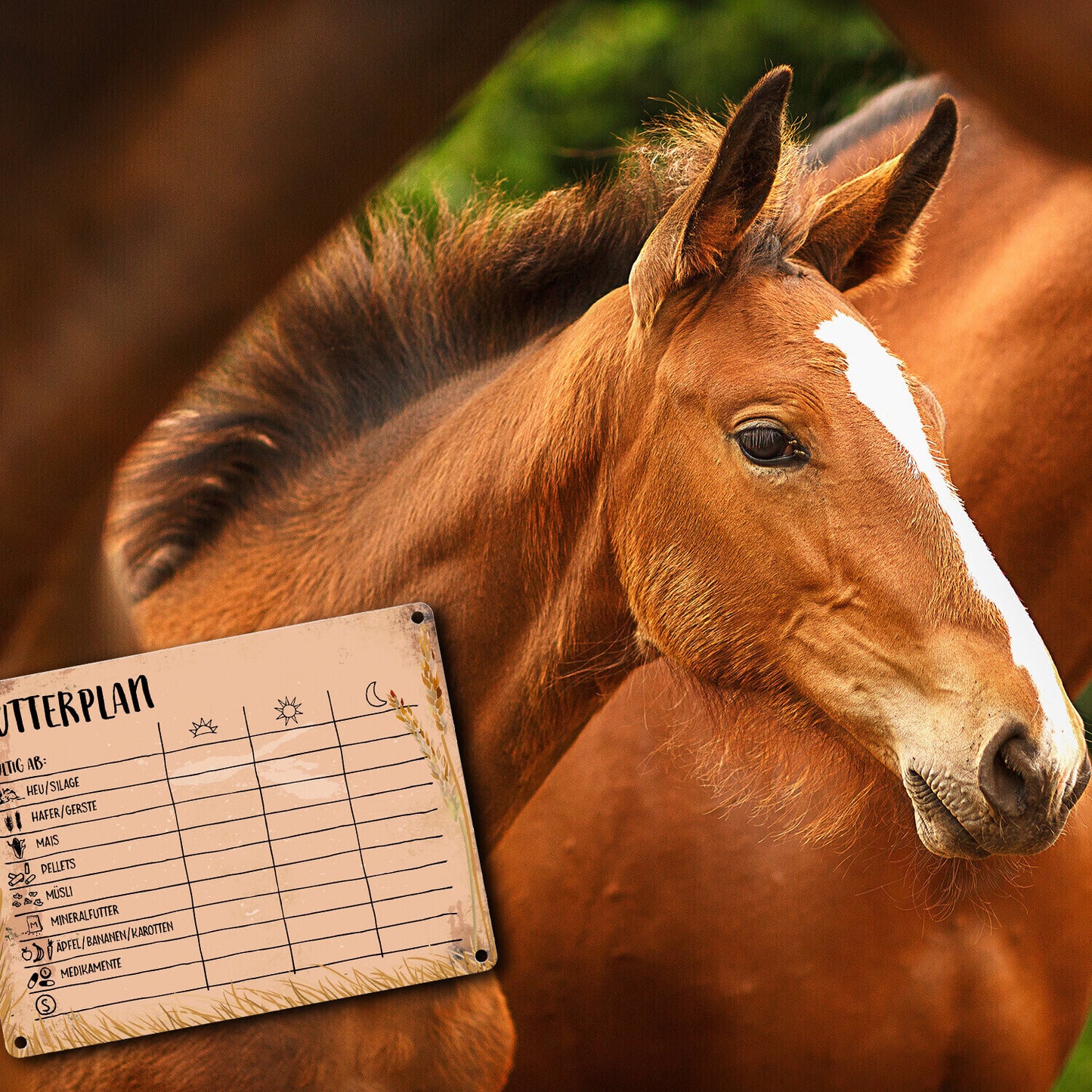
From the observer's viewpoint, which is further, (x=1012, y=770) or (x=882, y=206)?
(x=882, y=206)

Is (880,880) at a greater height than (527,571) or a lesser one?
lesser

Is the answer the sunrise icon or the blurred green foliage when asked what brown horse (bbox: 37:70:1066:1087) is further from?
the blurred green foliage

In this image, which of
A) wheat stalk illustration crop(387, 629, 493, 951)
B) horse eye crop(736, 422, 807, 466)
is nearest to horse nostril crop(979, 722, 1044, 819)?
horse eye crop(736, 422, 807, 466)

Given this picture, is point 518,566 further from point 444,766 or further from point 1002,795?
point 1002,795

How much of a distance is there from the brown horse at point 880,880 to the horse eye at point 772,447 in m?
0.37

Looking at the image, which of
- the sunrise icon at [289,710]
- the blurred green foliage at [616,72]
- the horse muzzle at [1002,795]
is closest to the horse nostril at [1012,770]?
the horse muzzle at [1002,795]

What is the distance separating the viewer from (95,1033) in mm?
726

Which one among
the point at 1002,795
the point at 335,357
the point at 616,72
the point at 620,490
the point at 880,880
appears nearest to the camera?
the point at 1002,795

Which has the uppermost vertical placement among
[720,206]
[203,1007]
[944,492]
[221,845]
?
[720,206]

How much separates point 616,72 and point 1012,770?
2.16 m

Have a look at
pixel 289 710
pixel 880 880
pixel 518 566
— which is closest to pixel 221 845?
pixel 289 710

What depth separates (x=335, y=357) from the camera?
3.19ft

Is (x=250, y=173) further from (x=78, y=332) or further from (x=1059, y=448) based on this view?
(x=1059, y=448)

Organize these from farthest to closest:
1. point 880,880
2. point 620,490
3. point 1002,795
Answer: point 880,880 < point 620,490 < point 1002,795
